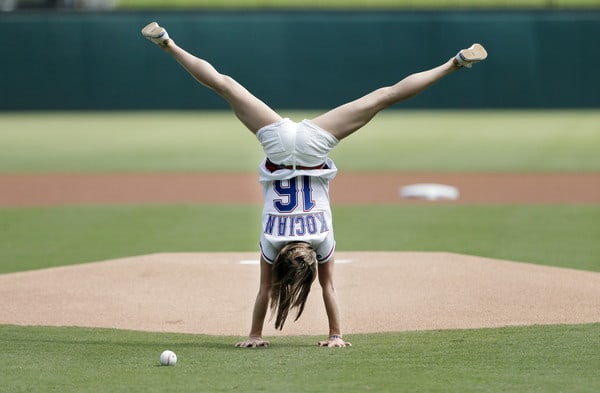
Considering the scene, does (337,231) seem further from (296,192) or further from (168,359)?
(168,359)

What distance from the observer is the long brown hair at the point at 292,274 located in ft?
19.7

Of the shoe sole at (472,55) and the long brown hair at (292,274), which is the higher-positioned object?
the shoe sole at (472,55)

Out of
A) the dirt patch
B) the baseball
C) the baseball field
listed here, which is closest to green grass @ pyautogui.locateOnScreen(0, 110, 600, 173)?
the baseball field

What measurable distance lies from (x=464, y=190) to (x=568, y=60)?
46.2ft

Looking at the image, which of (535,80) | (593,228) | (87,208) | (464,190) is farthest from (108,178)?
(535,80)

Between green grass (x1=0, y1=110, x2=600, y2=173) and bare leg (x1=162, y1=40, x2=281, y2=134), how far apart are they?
12445 millimetres

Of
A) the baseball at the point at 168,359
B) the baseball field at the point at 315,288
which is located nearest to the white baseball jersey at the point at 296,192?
the baseball field at the point at 315,288

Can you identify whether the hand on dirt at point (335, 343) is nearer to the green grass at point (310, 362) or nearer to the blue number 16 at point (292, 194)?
the green grass at point (310, 362)

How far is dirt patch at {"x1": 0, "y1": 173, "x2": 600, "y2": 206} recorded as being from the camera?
49.8 feet

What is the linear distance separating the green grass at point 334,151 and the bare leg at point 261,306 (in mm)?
12600

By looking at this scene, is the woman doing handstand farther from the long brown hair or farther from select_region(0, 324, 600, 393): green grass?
select_region(0, 324, 600, 393): green grass

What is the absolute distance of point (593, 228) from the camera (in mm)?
12500

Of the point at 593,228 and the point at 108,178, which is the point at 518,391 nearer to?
the point at 593,228

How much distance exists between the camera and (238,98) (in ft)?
21.1
